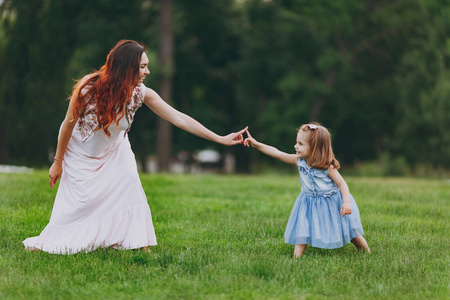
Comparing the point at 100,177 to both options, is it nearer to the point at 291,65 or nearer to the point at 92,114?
the point at 92,114

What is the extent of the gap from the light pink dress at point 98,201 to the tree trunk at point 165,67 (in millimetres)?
20270

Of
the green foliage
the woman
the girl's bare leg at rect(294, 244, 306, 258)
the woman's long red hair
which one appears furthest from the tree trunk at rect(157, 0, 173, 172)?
the girl's bare leg at rect(294, 244, 306, 258)

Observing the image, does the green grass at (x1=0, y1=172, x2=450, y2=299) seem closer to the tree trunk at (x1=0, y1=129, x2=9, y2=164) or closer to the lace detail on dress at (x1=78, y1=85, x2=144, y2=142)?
the lace detail on dress at (x1=78, y1=85, x2=144, y2=142)

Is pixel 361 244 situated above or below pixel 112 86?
below

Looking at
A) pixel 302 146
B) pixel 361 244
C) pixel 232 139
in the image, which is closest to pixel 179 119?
pixel 232 139

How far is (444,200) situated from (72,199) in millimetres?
7135

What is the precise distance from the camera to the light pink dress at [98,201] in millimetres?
5262

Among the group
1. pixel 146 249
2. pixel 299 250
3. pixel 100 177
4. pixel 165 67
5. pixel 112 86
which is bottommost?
pixel 146 249

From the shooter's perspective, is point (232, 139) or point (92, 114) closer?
point (92, 114)

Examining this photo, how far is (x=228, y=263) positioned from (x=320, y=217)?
110cm

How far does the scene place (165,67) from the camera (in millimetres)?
25344

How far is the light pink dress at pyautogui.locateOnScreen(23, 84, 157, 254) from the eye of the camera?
5.26 meters

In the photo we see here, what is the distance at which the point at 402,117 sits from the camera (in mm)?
28656

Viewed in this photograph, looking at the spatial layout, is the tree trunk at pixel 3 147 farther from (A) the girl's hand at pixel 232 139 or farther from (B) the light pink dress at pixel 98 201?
(A) the girl's hand at pixel 232 139
